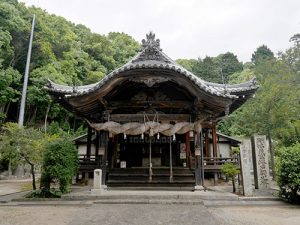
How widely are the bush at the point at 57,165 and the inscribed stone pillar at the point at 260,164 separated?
25.5ft

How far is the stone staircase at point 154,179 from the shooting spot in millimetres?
10445

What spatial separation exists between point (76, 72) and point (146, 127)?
96.3 feet

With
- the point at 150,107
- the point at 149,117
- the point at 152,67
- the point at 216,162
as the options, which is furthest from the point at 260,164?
the point at 152,67

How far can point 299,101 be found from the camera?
62.3 ft

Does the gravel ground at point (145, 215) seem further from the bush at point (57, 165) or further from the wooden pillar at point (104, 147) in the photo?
the wooden pillar at point (104, 147)

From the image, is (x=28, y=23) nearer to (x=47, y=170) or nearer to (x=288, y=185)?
(x=47, y=170)

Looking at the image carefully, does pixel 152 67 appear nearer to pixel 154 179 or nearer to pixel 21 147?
pixel 154 179

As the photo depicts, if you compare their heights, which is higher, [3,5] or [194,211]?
[3,5]

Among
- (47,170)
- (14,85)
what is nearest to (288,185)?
(47,170)

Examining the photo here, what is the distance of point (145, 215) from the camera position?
20.7 ft

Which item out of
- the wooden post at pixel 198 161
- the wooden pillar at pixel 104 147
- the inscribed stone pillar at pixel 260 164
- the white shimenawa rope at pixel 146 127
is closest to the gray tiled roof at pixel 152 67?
the white shimenawa rope at pixel 146 127

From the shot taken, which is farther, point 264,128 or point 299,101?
point 299,101

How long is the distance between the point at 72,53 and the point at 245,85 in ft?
99.5

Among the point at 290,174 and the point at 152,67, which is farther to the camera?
the point at 152,67
